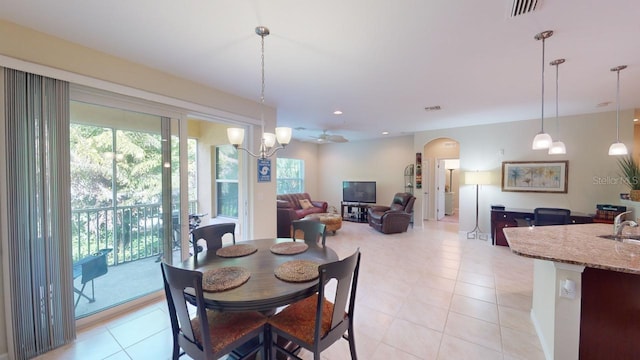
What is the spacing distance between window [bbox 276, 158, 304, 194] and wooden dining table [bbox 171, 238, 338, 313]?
5.79m

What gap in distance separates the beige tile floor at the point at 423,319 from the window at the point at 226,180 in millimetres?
2809

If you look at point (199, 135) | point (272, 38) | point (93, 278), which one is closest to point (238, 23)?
point (272, 38)

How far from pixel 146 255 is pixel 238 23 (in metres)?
2.78

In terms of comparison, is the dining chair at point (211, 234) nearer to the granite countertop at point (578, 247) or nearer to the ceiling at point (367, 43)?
the ceiling at point (367, 43)

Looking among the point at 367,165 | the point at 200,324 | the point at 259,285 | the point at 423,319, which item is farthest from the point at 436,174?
the point at 200,324

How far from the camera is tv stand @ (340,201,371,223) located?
776 centimetres

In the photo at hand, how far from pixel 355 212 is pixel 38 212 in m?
7.07

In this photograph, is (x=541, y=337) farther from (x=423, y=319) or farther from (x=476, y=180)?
(x=476, y=180)

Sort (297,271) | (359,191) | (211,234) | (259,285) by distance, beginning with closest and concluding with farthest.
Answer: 1. (259,285)
2. (297,271)
3. (211,234)
4. (359,191)

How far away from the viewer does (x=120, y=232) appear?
9.17ft

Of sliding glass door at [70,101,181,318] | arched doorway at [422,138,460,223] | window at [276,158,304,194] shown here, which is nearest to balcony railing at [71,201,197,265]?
sliding glass door at [70,101,181,318]

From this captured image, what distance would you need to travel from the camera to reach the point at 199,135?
582 cm

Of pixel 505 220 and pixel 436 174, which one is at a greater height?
pixel 436 174

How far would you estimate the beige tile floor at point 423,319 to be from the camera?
6.74ft
